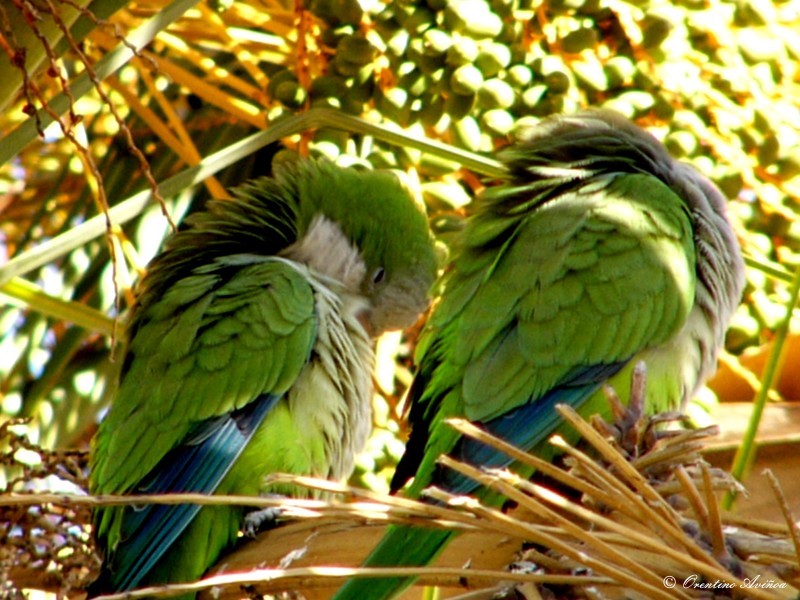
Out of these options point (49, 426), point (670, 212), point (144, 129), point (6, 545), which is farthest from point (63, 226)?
point (670, 212)

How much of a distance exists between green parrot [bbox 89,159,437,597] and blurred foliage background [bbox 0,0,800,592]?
7cm

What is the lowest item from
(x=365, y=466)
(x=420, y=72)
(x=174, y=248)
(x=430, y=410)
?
(x=365, y=466)

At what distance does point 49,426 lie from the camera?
1938mm

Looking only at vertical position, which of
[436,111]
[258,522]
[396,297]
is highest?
[436,111]

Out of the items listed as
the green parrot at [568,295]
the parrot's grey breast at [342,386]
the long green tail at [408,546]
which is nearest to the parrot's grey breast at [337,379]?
the parrot's grey breast at [342,386]

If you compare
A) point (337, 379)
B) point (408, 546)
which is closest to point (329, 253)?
point (337, 379)

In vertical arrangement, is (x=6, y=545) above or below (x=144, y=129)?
below

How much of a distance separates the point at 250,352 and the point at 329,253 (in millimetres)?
310

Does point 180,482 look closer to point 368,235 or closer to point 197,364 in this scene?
point 197,364

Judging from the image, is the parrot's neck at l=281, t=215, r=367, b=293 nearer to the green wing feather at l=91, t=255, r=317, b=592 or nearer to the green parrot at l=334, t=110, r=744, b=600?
the green wing feather at l=91, t=255, r=317, b=592

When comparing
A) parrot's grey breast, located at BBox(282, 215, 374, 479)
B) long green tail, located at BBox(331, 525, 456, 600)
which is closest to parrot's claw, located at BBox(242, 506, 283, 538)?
parrot's grey breast, located at BBox(282, 215, 374, 479)

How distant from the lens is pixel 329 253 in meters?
1.93

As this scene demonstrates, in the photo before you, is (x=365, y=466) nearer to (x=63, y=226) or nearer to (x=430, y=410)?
(x=430, y=410)

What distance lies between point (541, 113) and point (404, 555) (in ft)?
2.84
